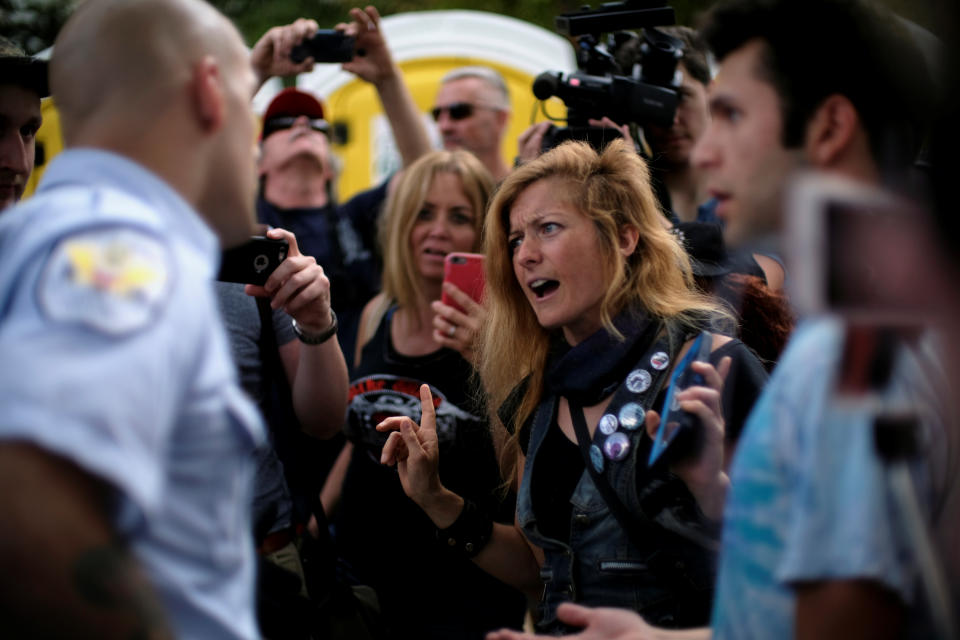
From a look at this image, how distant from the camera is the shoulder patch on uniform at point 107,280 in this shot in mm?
967

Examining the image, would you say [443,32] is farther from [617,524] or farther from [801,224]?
[801,224]

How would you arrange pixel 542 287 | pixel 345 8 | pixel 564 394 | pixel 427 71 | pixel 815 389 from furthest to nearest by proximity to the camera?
pixel 345 8 < pixel 427 71 < pixel 542 287 < pixel 564 394 < pixel 815 389

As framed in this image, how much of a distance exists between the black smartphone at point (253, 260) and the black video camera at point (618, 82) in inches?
45.7

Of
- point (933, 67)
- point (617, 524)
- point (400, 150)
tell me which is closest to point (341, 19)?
point (400, 150)

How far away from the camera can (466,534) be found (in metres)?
2.58

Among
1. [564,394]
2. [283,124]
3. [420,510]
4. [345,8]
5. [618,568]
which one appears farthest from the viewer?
[345,8]

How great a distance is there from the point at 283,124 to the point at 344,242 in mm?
621

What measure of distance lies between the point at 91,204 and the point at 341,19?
39.7ft

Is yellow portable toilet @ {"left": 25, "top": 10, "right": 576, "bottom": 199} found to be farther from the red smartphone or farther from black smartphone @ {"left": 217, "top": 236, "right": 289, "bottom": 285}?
black smartphone @ {"left": 217, "top": 236, "right": 289, "bottom": 285}

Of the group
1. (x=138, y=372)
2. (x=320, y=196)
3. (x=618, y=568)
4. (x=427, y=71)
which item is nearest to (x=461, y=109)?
(x=320, y=196)

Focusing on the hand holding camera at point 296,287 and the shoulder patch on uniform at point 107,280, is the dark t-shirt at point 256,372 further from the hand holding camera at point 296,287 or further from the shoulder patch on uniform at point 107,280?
the shoulder patch on uniform at point 107,280

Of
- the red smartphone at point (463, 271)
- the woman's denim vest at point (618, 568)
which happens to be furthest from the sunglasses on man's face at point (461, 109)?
the woman's denim vest at point (618, 568)

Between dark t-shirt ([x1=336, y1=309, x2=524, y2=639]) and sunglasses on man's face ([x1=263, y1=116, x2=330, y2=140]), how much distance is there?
161 centimetres

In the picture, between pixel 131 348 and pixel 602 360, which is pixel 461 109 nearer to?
pixel 602 360
